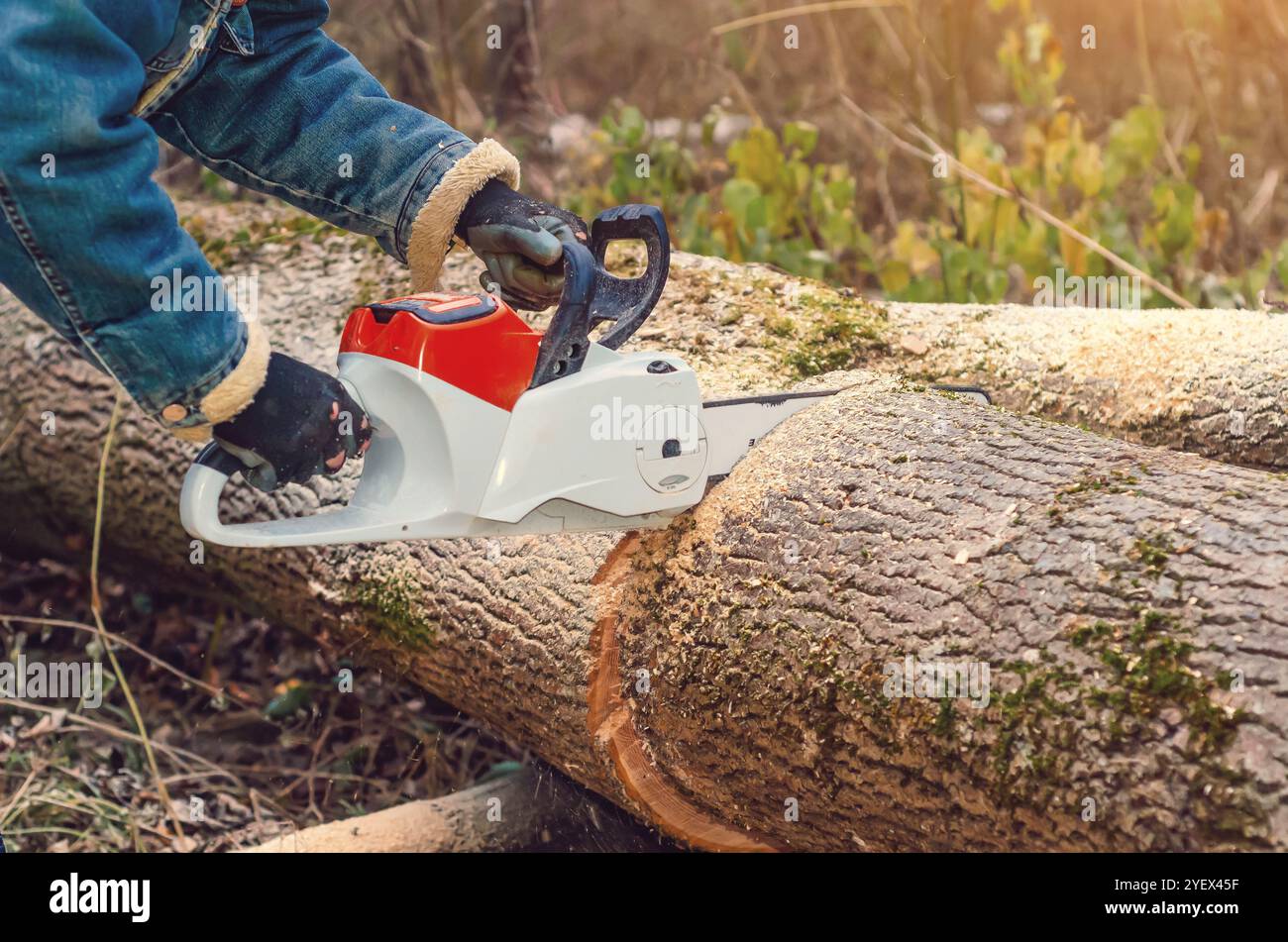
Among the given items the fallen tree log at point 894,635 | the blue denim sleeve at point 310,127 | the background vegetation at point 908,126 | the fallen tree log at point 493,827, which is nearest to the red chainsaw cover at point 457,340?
the blue denim sleeve at point 310,127

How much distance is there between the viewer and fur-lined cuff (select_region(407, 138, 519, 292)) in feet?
6.31

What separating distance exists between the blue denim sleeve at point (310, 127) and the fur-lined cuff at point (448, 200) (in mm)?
15

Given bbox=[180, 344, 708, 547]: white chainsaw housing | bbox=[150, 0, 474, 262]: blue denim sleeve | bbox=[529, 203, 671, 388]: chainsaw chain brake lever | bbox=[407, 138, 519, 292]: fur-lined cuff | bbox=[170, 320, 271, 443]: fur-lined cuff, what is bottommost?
bbox=[180, 344, 708, 547]: white chainsaw housing

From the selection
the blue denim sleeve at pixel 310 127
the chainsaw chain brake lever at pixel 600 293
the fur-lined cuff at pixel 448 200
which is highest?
the blue denim sleeve at pixel 310 127

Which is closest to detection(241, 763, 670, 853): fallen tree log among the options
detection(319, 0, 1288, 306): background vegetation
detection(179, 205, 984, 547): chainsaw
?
detection(179, 205, 984, 547): chainsaw

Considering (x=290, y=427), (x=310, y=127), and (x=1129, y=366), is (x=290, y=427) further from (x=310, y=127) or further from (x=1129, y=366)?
(x=1129, y=366)

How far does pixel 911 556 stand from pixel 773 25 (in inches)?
234

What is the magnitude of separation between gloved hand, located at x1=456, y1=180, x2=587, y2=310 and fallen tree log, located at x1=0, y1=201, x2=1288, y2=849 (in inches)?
17.6

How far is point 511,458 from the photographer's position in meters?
1.81

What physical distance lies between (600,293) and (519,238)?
0.16 m

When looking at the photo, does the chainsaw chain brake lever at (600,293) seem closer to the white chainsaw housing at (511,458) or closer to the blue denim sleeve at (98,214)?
the white chainsaw housing at (511,458)

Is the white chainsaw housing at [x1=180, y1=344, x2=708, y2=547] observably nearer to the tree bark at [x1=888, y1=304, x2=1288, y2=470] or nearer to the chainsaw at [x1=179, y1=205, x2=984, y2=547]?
the chainsaw at [x1=179, y1=205, x2=984, y2=547]

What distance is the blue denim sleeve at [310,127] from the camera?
6.30 ft
